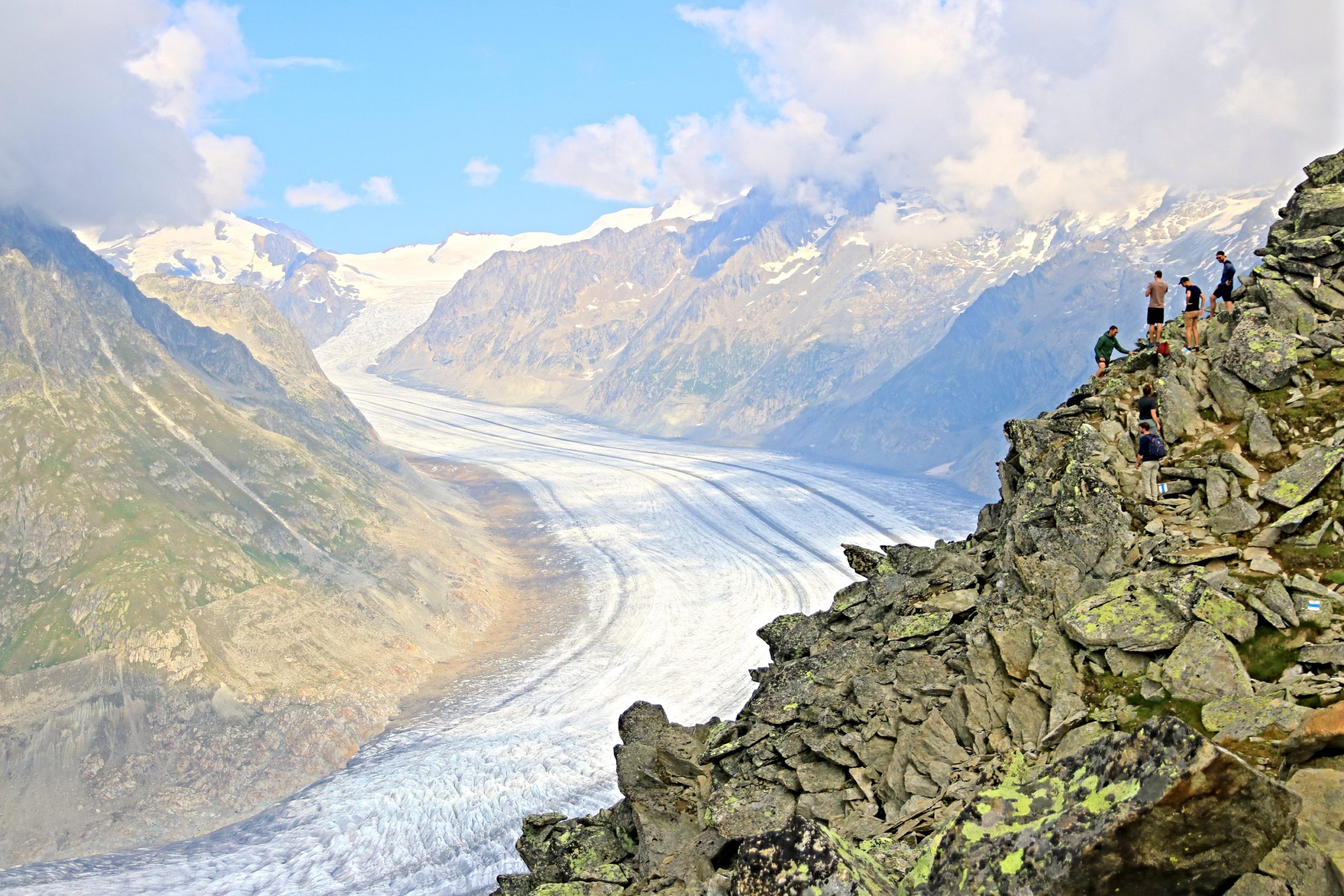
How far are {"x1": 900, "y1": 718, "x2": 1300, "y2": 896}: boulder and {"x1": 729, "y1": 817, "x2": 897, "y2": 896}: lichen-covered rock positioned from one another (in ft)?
3.31

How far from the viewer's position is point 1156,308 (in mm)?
20922

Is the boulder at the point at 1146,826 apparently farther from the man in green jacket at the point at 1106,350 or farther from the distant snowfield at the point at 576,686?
the distant snowfield at the point at 576,686

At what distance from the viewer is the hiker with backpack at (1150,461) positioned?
15.8m

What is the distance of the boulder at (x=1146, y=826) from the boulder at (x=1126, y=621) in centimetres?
498

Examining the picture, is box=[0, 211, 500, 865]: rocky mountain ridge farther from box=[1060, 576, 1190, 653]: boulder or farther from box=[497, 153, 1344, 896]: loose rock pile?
box=[1060, 576, 1190, 653]: boulder

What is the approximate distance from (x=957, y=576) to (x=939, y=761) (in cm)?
551

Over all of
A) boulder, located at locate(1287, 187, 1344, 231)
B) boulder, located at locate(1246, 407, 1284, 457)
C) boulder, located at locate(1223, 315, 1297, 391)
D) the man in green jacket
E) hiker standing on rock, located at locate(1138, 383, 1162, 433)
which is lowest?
boulder, located at locate(1246, 407, 1284, 457)

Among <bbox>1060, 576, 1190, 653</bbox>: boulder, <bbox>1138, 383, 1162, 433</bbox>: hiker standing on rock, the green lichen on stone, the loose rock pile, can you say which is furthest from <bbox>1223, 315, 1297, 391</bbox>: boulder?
the green lichen on stone

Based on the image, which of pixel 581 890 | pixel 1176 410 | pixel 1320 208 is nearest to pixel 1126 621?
pixel 1176 410

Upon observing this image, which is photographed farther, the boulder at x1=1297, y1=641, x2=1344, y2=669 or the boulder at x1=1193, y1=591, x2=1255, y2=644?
the boulder at x1=1193, y1=591, x2=1255, y2=644

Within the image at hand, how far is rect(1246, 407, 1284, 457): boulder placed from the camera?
1540 cm

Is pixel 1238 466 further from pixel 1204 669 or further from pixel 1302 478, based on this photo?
pixel 1204 669

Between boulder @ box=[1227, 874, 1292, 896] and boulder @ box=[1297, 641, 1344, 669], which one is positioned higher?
boulder @ box=[1297, 641, 1344, 669]

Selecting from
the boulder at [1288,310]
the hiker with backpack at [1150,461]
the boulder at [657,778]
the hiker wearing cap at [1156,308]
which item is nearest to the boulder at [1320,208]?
the boulder at [1288,310]
